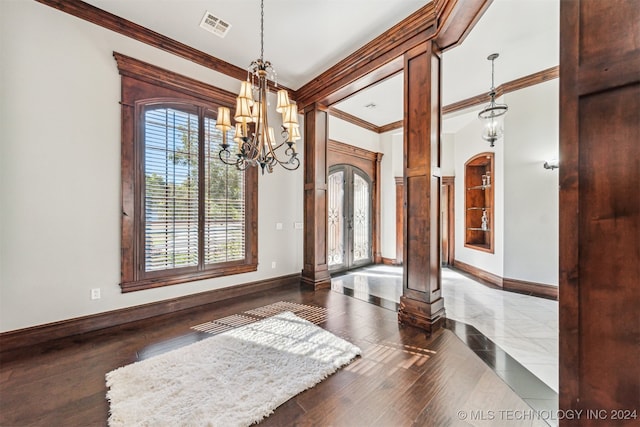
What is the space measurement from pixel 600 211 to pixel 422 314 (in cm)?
238

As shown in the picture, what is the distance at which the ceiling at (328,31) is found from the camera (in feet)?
9.07

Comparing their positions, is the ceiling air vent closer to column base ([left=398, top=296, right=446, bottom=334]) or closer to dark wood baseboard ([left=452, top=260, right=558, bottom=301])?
column base ([left=398, top=296, right=446, bottom=334])

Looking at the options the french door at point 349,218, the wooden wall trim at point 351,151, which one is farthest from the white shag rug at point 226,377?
the wooden wall trim at point 351,151

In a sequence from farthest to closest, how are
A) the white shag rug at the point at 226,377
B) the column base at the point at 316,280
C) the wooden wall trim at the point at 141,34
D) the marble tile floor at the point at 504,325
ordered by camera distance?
the column base at the point at 316,280
the wooden wall trim at the point at 141,34
the marble tile floor at the point at 504,325
the white shag rug at the point at 226,377

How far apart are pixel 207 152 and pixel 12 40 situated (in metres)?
1.99

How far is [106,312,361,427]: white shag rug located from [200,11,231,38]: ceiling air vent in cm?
361

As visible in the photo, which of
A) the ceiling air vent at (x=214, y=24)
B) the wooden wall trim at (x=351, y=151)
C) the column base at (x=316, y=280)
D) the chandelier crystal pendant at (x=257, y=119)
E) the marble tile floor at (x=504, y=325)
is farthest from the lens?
the wooden wall trim at (x=351, y=151)

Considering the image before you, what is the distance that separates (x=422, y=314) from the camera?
2.88 meters

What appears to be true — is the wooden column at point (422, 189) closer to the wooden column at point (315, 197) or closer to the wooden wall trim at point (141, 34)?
the wooden column at point (315, 197)

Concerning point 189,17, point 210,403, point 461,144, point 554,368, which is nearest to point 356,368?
point 210,403

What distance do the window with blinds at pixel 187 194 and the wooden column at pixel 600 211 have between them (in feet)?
12.4

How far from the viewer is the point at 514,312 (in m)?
3.41

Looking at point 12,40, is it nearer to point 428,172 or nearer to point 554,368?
point 428,172

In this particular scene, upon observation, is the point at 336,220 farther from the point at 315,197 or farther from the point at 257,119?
the point at 257,119
